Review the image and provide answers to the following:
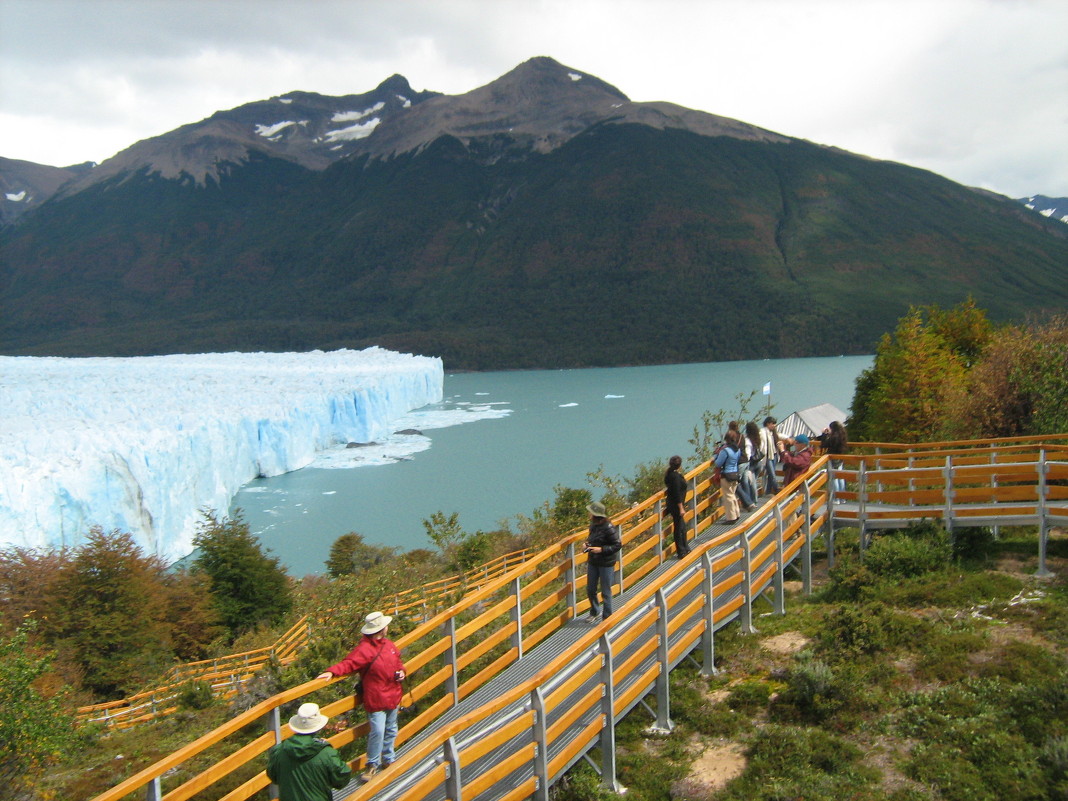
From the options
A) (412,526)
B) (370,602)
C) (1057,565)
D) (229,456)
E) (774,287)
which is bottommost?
(412,526)

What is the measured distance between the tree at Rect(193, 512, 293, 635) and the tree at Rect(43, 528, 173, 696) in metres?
2.88

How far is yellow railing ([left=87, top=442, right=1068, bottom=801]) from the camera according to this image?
419 centimetres

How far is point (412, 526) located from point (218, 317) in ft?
568

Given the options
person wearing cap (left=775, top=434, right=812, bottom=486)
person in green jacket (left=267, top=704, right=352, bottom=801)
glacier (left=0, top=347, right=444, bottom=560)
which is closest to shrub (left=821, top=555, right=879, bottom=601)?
person wearing cap (left=775, top=434, right=812, bottom=486)

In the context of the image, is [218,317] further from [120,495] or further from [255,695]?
[255,695]

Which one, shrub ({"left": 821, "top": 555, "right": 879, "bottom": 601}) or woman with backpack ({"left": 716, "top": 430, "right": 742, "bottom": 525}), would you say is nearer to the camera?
shrub ({"left": 821, "top": 555, "right": 879, "bottom": 601})

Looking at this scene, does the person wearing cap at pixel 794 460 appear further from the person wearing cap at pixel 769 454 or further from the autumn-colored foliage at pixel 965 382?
the autumn-colored foliage at pixel 965 382

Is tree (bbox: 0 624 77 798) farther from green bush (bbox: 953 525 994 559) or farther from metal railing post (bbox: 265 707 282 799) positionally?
green bush (bbox: 953 525 994 559)

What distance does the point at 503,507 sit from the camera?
124 feet

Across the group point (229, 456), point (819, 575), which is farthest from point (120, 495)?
point (819, 575)

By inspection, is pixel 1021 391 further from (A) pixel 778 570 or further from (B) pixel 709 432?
(A) pixel 778 570

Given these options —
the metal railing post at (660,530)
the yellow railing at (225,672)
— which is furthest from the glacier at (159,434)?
the metal railing post at (660,530)

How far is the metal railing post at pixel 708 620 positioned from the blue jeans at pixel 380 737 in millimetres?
2555

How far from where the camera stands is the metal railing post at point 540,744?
179 inches
